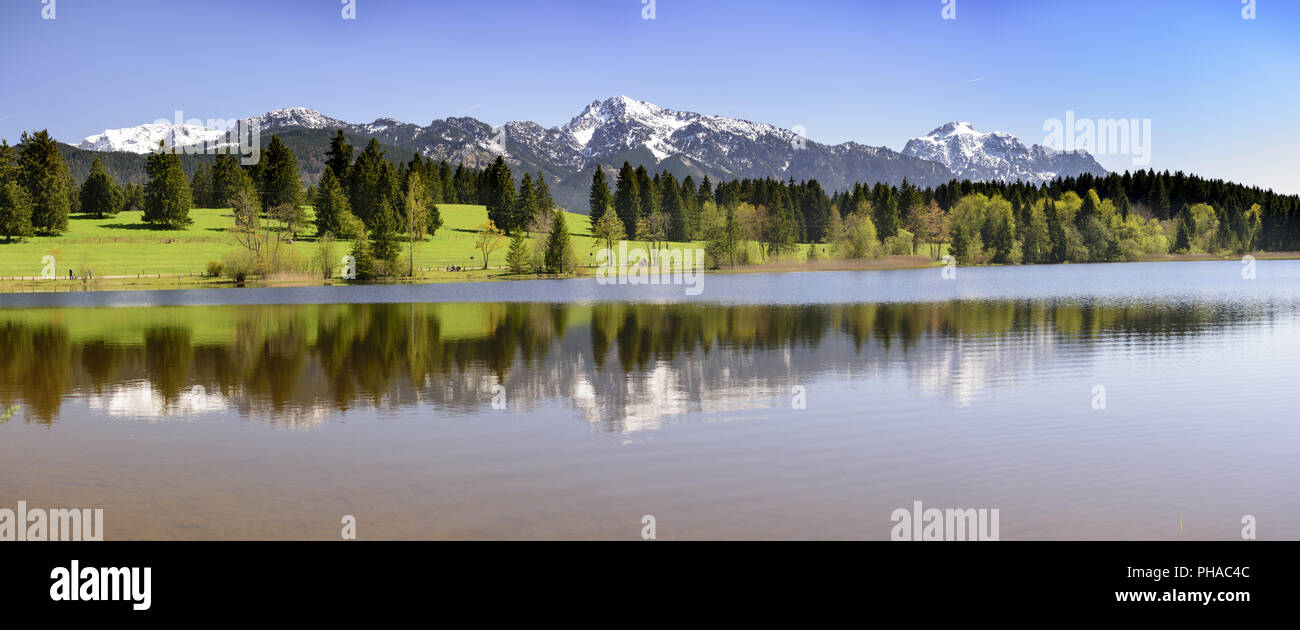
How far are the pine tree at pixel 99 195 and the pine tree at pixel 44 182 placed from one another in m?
9.91

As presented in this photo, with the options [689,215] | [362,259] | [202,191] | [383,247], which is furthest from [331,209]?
[689,215]

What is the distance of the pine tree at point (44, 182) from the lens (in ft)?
423

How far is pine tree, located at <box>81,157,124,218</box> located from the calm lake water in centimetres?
12781

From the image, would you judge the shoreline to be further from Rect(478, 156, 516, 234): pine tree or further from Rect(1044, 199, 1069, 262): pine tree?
Rect(478, 156, 516, 234): pine tree

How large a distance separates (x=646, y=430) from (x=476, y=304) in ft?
160

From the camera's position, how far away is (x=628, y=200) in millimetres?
179125

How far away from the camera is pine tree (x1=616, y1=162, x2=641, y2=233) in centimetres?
17750

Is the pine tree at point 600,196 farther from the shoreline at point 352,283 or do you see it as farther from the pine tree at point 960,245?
the pine tree at point 960,245

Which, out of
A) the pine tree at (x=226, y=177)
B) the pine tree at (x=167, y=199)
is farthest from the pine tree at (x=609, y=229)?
the pine tree at (x=167, y=199)

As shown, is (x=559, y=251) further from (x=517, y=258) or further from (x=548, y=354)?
(x=548, y=354)

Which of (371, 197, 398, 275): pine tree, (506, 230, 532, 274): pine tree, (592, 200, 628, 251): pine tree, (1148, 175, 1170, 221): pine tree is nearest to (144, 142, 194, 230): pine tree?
(371, 197, 398, 275): pine tree

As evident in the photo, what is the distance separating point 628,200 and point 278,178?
64.6 meters

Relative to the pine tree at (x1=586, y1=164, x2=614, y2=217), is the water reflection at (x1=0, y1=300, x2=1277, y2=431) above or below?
below
